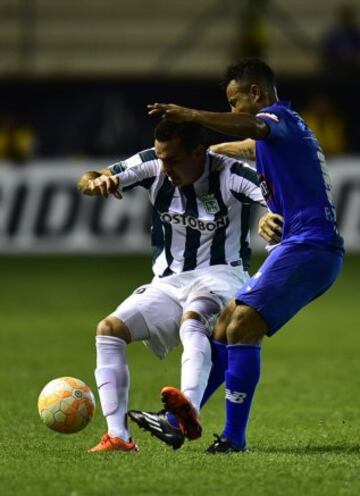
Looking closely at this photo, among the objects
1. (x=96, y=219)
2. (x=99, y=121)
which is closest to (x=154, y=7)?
(x=99, y=121)

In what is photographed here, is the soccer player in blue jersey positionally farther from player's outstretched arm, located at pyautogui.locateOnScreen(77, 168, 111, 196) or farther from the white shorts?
player's outstretched arm, located at pyautogui.locateOnScreen(77, 168, 111, 196)

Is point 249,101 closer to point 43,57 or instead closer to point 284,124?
point 284,124

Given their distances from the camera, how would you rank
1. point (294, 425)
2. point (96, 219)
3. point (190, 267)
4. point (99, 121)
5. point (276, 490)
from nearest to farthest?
point (276, 490) < point (190, 267) < point (294, 425) < point (96, 219) < point (99, 121)

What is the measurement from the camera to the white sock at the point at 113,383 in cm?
680

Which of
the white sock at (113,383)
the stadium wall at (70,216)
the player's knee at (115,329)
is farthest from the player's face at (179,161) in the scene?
the stadium wall at (70,216)

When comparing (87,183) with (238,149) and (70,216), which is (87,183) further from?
(70,216)

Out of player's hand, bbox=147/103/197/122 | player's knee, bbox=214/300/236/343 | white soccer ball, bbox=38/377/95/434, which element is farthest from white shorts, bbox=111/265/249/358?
player's hand, bbox=147/103/197/122

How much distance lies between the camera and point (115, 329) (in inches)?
273

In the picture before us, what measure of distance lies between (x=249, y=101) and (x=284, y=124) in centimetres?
31

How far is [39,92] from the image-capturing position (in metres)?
19.9

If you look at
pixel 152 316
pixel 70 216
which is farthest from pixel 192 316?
pixel 70 216

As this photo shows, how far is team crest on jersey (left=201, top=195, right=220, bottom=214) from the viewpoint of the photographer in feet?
24.2

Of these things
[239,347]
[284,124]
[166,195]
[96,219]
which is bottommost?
[96,219]

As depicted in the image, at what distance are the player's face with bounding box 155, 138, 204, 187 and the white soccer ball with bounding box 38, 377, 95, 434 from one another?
4.11 ft
